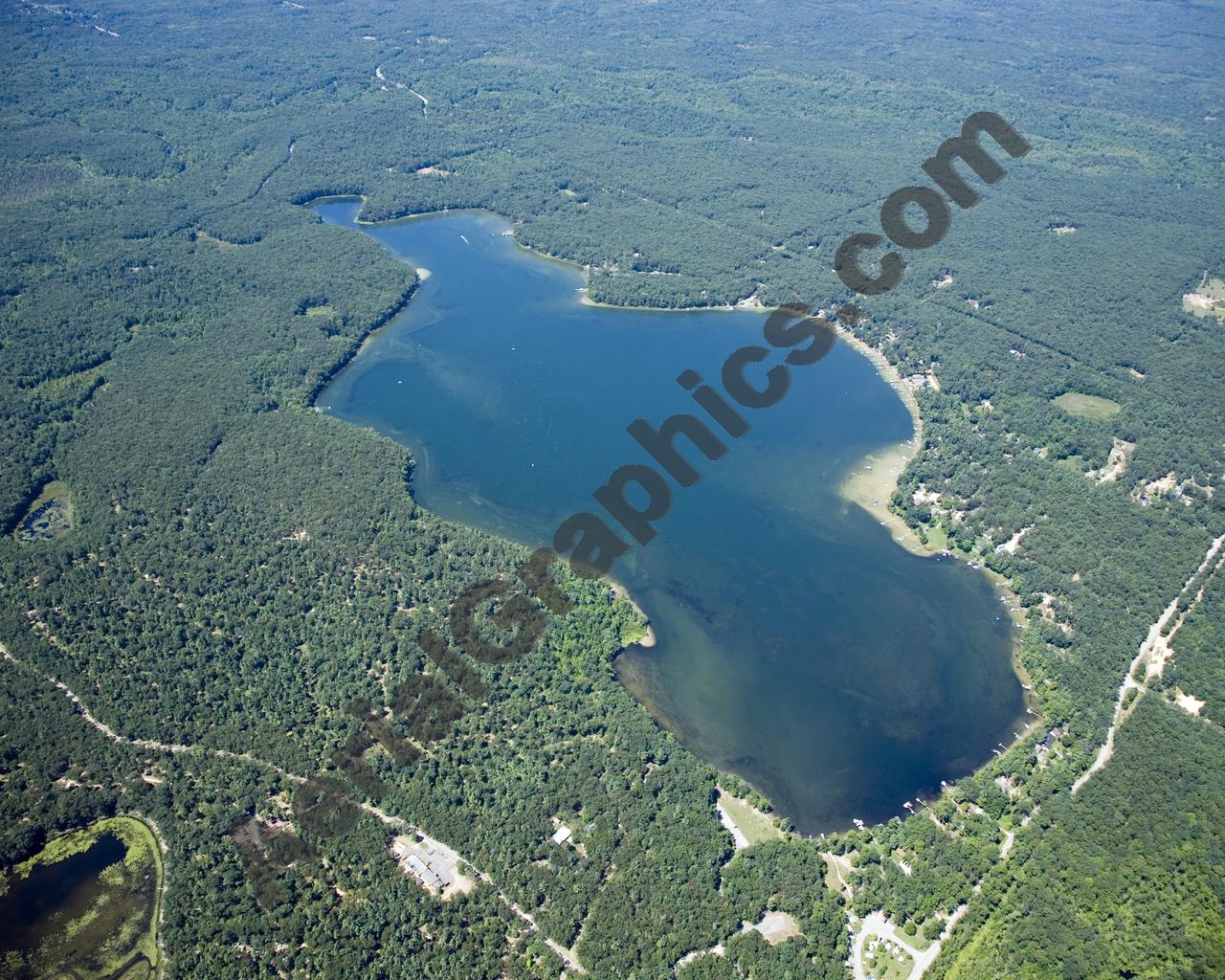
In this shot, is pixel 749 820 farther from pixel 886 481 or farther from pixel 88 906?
pixel 886 481

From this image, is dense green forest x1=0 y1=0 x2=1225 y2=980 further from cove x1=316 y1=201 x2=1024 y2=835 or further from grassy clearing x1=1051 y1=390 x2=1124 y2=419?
cove x1=316 y1=201 x2=1024 y2=835

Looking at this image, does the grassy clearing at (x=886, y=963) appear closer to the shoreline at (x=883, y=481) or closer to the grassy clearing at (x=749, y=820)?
the grassy clearing at (x=749, y=820)

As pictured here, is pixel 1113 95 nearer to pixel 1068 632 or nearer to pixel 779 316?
pixel 779 316

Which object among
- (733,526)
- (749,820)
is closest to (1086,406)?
(733,526)

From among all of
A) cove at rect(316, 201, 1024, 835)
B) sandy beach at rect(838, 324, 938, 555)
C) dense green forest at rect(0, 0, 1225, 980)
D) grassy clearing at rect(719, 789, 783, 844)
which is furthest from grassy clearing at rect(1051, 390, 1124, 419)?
grassy clearing at rect(719, 789, 783, 844)

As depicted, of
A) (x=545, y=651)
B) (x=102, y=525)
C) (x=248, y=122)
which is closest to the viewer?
(x=545, y=651)

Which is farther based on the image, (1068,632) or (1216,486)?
(1216,486)

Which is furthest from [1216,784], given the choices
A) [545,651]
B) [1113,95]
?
[1113,95]
